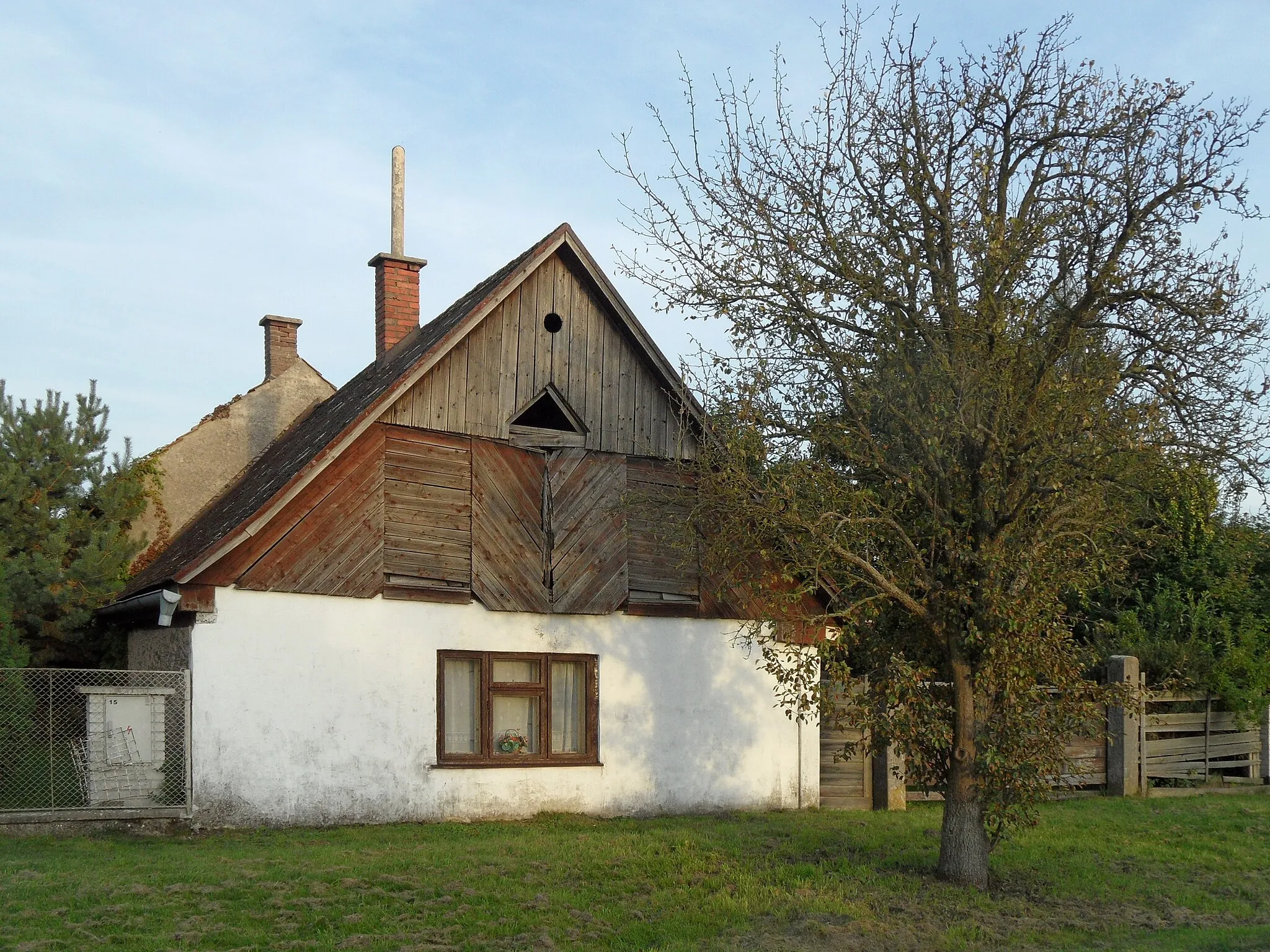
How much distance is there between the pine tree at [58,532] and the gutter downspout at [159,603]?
135 centimetres

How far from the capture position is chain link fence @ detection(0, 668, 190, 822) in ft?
43.0

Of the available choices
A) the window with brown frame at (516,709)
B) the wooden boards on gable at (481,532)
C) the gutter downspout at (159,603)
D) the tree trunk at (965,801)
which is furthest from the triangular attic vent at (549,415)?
the tree trunk at (965,801)

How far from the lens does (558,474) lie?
16.0 meters

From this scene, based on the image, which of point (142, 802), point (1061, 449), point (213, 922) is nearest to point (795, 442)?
point (1061, 449)

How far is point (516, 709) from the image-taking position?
15656mm

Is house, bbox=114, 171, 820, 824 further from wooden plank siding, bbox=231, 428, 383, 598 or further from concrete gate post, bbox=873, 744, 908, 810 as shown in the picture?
concrete gate post, bbox=873, 744, 908, 810

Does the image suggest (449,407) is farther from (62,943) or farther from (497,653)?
(62,943)

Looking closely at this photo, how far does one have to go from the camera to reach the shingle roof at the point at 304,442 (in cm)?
1448

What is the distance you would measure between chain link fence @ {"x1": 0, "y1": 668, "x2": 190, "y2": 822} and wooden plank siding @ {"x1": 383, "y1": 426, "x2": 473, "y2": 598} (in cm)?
276

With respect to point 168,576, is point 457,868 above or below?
below

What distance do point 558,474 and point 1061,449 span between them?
278 inches

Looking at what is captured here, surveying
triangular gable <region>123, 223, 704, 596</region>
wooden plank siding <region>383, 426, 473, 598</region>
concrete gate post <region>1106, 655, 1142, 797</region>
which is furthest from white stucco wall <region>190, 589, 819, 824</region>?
concrete gate post <region>1106, 655, 1142, 797</region>

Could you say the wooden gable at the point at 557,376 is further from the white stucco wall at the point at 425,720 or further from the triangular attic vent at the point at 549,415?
the white stucco wall at the point at 425,720

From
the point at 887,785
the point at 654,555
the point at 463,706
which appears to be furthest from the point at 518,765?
→ the point at 887,785
